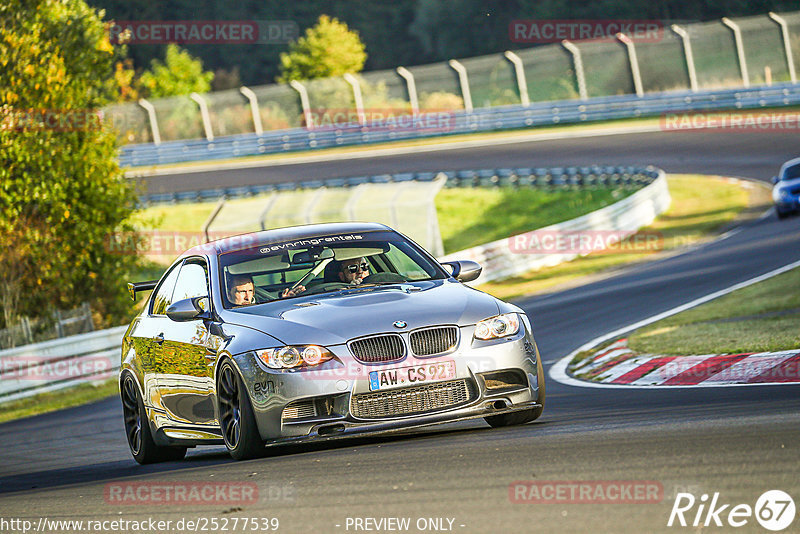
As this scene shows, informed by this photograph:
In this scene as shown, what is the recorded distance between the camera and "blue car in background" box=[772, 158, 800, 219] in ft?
92.1

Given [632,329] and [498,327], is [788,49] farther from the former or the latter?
[498,327]

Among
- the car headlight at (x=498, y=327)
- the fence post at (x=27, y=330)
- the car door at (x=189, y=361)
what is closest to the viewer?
the car headlight at (x=498, y=327)

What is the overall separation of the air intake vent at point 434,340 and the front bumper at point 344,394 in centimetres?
5

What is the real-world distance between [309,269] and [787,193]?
2145cm

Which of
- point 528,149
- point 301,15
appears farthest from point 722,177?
point 301,15

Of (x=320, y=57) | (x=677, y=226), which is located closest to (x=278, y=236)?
(x=677, y=226)

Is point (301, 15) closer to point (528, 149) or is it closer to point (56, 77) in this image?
point (528, 149)

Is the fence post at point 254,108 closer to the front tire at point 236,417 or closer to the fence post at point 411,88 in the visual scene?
the fence post at point 411,88

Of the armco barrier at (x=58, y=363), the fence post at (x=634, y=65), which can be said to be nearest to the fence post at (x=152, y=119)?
the fence post at (x=634, y=65)

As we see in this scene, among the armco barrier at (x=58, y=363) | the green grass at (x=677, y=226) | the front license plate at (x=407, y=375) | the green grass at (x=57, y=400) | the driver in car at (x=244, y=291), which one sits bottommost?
the green grass at (x=677, y=226)

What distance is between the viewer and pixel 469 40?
8369 cm

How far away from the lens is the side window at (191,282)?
356 inches

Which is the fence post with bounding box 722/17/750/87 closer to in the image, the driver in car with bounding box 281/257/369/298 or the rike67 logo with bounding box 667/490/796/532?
the driver in car with bounding box 281/257/369/298

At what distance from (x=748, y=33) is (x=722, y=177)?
1342 cm
